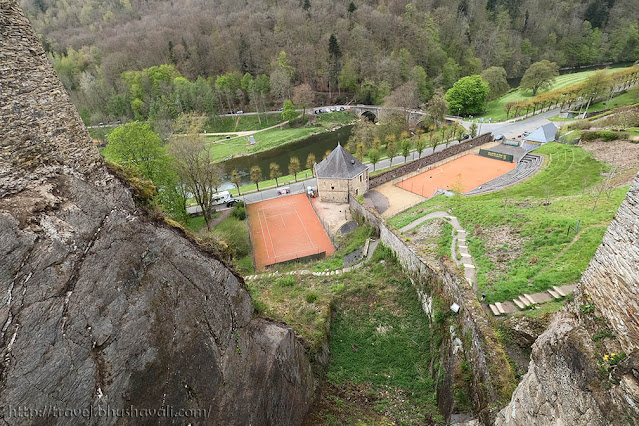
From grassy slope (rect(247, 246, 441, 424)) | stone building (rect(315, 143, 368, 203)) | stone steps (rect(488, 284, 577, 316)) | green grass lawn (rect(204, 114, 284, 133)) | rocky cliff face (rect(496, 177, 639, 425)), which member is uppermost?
rocky cliff face (rect(496, 177, 639, 425))

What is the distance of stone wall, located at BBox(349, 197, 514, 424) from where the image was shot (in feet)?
28.5

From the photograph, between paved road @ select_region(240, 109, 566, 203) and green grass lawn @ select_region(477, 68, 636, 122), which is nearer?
paved road @ select_region(240, 109, 566, 203)

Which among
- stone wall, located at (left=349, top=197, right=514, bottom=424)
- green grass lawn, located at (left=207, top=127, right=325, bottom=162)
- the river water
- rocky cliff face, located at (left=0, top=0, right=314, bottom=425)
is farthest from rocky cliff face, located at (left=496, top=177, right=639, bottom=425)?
green grass lawn, located at (left=207, top=127, right=325, bottom=162)

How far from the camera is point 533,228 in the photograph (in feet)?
56.7

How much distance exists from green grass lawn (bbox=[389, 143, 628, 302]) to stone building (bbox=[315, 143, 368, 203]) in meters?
5.44

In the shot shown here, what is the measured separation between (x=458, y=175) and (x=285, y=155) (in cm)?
3046

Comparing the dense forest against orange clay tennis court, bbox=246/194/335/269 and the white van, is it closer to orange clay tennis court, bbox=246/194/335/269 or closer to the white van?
the white van

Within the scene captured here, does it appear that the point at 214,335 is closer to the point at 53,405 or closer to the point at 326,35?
the point at 53,405

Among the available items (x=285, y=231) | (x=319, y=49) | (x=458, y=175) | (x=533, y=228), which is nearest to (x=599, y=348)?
(x=533, y=228)

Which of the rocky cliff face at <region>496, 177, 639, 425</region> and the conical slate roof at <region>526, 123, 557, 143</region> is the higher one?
the rocky cliff face at <region>496, 177, 639, 425</region>

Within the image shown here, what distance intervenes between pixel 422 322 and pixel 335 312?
3865mm

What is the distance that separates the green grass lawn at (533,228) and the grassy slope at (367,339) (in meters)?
3.83

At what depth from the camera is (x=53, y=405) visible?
475 centimetres

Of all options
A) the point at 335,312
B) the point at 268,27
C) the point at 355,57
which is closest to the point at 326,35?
the point at 355,57
